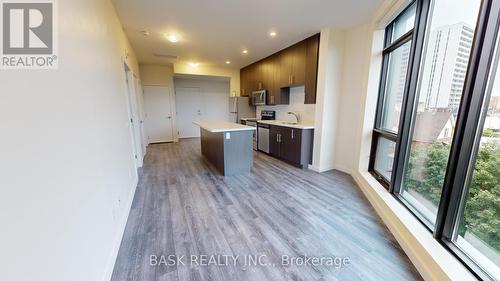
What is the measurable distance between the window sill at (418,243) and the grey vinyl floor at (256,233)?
0.24 ft

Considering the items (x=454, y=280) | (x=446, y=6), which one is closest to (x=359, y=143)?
(x=446, y=6)

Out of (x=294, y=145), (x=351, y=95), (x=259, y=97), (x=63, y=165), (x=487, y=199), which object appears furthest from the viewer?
(x=259, y=97)

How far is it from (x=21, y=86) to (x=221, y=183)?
2.61 meters

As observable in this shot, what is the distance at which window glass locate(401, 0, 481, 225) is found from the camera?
1578mm

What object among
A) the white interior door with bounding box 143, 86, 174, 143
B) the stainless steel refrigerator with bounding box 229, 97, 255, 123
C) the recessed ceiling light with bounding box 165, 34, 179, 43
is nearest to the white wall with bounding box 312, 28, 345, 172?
the recessed ceiling light with bounding box 165, 34, 179, 43

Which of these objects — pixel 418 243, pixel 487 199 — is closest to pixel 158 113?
pixel 418 243

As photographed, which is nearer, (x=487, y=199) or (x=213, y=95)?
(x=487, y=199)

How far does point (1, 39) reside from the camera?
2.52 feet

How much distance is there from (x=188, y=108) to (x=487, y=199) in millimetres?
7133

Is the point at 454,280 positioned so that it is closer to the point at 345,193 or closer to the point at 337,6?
the point at 345,193

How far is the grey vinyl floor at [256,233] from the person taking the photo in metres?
1.52

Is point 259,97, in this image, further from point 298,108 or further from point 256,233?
point 256,233

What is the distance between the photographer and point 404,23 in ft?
8.10

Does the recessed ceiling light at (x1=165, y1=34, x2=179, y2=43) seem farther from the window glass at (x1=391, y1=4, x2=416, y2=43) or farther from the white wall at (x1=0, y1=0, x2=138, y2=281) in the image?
the window glass at (x1=391, y1=4, x2=416, y2=43)
